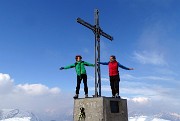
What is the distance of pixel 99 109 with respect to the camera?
11648 mm

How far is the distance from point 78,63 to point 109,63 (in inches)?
60.8

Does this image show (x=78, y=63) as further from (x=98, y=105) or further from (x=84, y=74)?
(x=98, y=105)

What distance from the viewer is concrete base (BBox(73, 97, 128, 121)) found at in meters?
11.7

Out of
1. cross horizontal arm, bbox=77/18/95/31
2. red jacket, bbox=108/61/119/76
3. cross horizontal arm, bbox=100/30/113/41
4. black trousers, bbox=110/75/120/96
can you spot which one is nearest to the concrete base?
black trousers, bbox=110/75/120/96

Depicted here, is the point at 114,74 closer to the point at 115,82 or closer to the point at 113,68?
the point at 113,68

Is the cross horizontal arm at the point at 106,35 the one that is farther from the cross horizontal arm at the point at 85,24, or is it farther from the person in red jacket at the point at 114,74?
the person in red jacket at the point at 114,74

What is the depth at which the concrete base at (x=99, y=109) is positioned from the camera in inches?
459

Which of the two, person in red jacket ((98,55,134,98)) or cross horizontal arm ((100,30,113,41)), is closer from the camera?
person in red jacket ((98,55,134,98))

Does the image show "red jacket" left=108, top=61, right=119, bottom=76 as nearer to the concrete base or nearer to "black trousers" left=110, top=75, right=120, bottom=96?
"black trousers" left=110, top=75, right=120, bottom=96

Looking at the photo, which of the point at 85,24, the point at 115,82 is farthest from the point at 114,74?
the point at 85,24

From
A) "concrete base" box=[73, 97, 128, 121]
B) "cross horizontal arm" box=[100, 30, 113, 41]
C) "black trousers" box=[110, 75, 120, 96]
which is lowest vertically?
"concrete base" box=[73, 97, 128, 121]

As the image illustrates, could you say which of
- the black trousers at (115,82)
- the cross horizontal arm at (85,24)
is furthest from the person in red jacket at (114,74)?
the cross horizontal arm at (85,24)

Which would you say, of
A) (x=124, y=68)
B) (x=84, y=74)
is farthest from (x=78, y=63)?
(x=124, y=68)

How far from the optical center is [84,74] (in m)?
12.8
